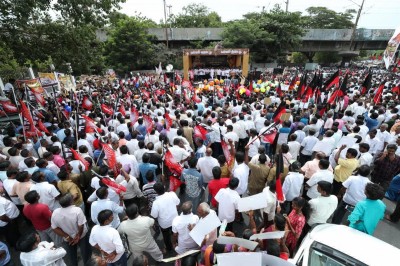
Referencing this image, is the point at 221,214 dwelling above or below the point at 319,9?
below

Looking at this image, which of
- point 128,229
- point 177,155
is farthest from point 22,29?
point 128,229

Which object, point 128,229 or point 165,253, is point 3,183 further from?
point 165,253

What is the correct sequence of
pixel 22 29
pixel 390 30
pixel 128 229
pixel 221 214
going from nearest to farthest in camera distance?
pixel 128 229 → pixel 221 214 → pixel 22 29 → pixel 390 30

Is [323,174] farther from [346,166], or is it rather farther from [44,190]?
[44,190]

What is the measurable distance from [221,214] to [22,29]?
991 cm

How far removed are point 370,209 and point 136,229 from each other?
10.4 feet

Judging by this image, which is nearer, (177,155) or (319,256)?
(319,256)

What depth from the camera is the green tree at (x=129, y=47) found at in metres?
28.3

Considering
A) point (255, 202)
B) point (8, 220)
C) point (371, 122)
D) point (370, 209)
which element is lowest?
point (8, 220)

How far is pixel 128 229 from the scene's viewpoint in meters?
3.35

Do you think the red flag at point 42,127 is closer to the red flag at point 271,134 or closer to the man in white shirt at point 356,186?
the red flag at point 271,134

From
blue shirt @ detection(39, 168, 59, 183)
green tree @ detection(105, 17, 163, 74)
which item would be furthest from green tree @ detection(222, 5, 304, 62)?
blue shirt @ detection(39, 168, 59, 183)

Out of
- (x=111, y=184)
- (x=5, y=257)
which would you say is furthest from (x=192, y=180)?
(x=5, y=257)

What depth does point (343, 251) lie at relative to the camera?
285 cm
